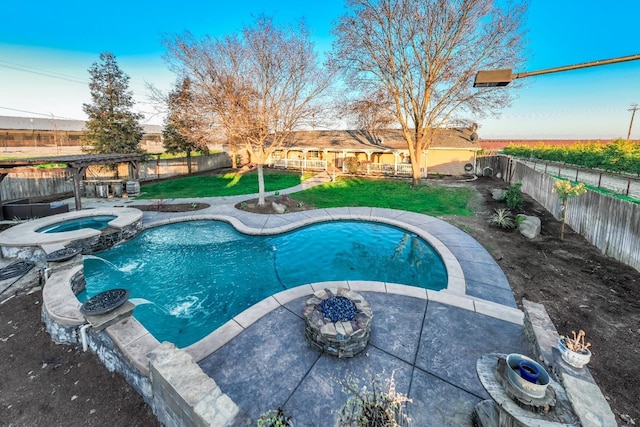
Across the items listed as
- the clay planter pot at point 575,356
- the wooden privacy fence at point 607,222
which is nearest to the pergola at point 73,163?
the clay planter pot at point 575,356

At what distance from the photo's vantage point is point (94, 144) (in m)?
19.1

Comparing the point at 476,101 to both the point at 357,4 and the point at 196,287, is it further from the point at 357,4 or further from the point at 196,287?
the point at 196,287

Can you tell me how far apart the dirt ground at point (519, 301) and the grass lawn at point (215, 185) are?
38.8 feet

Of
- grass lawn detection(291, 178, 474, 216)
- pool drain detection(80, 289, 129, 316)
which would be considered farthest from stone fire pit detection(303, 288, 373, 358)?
grass lawn detection(291, 178, 474, 216)

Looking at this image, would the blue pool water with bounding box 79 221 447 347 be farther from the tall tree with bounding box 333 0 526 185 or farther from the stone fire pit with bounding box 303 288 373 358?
the tall tree with bounding box 333 0 526 185

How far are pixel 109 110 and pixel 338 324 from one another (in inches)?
902

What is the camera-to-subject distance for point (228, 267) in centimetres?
842

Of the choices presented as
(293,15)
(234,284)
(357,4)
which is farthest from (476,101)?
(234,284)

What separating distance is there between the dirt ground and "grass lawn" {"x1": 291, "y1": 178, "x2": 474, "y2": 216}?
5489 mm

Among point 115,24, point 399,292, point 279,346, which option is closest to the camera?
point 279,346

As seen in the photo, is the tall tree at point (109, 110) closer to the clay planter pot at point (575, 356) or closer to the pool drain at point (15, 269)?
the pool drain at point (15, 269)

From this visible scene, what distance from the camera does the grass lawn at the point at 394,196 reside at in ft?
45.5

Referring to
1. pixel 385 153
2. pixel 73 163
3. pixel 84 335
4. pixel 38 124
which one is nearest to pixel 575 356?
pixel 84 335

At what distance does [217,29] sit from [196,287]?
1252cm
